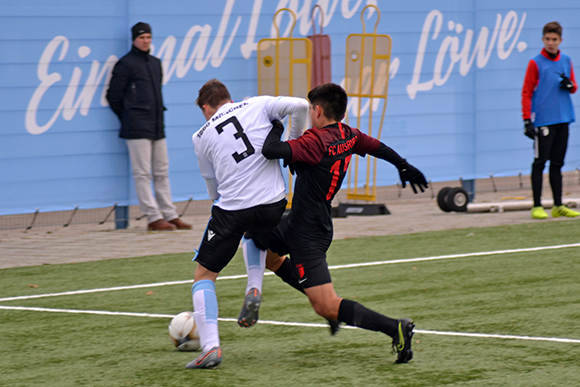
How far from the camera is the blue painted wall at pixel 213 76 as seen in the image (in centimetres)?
1038

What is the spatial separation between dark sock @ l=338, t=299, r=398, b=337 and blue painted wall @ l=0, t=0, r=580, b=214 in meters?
6.59

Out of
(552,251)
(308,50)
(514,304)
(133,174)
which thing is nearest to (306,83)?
(308,50)

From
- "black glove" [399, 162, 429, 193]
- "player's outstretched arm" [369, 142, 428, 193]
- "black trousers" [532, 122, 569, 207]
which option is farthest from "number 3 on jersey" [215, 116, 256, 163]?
"black trousers" [532, 122, 569, 207]

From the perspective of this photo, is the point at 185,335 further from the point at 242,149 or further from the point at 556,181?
the point at 556,181

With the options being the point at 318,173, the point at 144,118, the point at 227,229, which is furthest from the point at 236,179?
the point at 144,118

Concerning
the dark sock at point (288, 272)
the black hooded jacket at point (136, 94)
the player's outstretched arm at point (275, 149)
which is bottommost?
the dark sock at point (288, 272)

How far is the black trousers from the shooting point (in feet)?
34.7

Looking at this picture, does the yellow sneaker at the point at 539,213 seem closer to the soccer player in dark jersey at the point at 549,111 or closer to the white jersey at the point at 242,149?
the soccer player in dark jersey at the point at 549,111

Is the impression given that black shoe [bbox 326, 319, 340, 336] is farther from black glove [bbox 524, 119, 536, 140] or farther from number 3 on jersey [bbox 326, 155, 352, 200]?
black glove [bbox 524, 119, 536, 140]

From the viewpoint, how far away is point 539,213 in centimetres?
1068

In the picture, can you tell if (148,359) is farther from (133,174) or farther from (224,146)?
(133,174)

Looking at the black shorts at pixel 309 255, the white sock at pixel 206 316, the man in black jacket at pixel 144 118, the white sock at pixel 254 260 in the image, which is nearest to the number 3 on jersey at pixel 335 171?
the black shorts at pixel 309 255

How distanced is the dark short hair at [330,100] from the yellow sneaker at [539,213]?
20.7ft

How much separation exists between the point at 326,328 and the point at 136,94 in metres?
5.46
